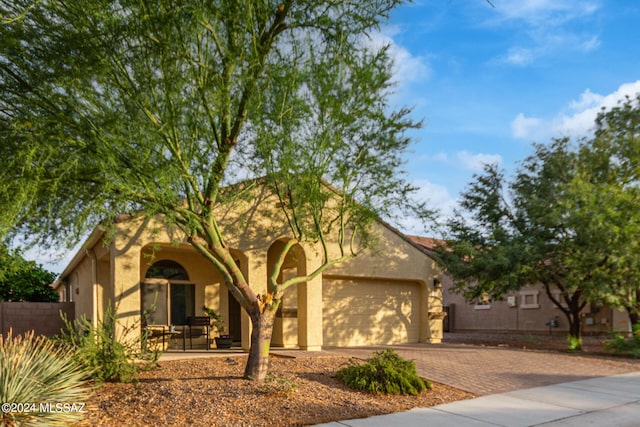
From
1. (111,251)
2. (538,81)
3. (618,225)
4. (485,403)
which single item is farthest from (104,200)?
(618,225)

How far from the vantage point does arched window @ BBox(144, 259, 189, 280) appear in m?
16.7

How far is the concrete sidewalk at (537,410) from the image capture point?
26.8ft

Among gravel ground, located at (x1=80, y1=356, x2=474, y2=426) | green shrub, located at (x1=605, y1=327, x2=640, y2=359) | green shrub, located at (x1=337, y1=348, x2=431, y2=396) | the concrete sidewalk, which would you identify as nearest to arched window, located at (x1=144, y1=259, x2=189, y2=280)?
gravel ground, located at (x1=80, y1=356, x2=474, y2=426)

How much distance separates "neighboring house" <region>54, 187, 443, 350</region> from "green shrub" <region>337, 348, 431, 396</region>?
4811 millimetres

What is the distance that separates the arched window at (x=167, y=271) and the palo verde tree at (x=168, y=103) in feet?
23.1

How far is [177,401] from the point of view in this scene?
28.2 feet

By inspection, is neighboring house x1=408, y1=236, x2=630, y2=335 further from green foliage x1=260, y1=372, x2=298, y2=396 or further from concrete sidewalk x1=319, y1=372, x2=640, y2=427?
green foliage x1=260, y1=372, x2=298, y2=396

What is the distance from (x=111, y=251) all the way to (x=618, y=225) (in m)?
13.8

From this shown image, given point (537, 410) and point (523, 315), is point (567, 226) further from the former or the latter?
point (523, 315)

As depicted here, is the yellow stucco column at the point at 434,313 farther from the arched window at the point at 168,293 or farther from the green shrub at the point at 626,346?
the arched window at the point at 168,293

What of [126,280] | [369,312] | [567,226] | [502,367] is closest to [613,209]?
[567,226]

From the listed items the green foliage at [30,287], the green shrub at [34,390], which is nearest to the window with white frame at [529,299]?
the green foliage at [30,287]

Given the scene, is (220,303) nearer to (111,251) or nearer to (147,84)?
(111,251)

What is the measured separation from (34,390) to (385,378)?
5821 mm
